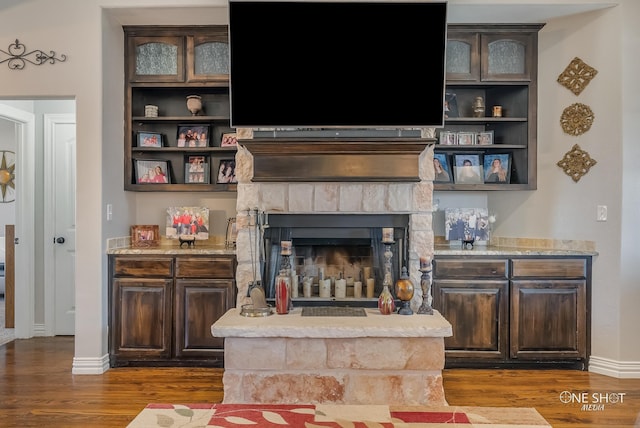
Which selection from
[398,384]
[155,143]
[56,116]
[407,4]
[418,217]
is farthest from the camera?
[56,116]

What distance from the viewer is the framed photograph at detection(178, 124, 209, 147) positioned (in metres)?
4.11

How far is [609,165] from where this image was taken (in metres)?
3.54

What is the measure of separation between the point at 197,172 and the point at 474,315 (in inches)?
101

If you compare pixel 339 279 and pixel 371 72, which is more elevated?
pixel 371 72

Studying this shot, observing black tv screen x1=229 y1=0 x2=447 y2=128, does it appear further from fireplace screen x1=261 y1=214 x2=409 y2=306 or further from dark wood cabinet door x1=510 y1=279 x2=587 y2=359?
dark wood cabinet door x1=510 y1=279 x2=587 y2=359

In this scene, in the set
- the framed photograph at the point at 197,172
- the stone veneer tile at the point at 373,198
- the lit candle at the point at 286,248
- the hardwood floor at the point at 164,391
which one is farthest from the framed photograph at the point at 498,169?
the framed photograph at the point at 197,172

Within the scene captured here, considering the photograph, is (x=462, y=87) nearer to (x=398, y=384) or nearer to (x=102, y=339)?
(x=398, y=384)

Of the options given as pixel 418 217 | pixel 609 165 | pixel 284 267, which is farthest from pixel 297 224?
pixel 609 165

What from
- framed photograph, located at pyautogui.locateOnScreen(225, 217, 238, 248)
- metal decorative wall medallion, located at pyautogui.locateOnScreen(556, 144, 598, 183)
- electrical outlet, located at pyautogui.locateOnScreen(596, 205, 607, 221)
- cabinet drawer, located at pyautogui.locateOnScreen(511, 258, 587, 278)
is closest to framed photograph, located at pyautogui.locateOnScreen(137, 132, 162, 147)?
framed photograph, located at pyautogui.locateOnScreen(225, 217, 238, 248)

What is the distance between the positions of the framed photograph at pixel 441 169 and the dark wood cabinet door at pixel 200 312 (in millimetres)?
1939

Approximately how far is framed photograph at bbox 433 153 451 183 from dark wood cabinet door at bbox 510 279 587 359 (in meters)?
1.04

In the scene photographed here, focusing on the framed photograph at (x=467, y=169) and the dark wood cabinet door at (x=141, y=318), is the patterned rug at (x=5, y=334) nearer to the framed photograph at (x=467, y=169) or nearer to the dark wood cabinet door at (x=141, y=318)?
the dark wood cabinet door at (x=141, y=318)

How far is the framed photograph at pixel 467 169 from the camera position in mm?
4082

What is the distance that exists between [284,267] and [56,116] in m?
2.98
